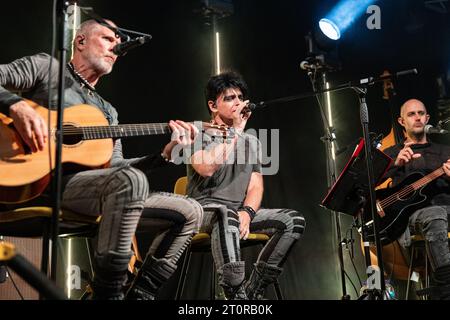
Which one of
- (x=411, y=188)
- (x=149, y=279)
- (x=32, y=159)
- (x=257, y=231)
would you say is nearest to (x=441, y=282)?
(x=411, y=188)

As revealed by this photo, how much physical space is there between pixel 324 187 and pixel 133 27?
2.10 metres

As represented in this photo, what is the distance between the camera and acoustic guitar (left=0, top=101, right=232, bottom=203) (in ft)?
7.23

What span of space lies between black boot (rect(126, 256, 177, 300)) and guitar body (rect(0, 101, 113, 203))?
0.48 metres

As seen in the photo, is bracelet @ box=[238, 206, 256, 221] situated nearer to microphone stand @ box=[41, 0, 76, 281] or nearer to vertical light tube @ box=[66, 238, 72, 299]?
vertical light tube @ box=[66, 238, 72, 299]

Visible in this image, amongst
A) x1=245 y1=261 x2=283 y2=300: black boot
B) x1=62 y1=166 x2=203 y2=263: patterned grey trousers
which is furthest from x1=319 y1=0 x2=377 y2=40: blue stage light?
x1=62 y1=166 x2=203 y2=263: patterned grey trousers

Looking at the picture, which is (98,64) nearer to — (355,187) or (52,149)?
(52,149)

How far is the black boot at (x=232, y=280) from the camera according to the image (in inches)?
106

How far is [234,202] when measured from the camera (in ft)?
11.0

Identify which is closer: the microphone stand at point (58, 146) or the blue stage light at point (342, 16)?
the microphone stand at point (58, 146)

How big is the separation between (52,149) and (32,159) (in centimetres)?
9

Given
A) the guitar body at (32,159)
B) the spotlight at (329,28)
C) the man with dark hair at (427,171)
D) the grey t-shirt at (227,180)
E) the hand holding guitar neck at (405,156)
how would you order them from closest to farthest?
1. the guitar body at (32,159)
2. the grey t-shirt at (227,180)
3. the man with dark hair at (427,171)
4. the hand holding guitar neck at (405,156)
5. the spotlight at (329,28)

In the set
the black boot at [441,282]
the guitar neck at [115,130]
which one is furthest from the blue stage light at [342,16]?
the guitar neck at [115,130]

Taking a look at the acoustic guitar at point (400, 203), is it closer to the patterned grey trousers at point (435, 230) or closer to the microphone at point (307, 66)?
the patterned grey trousers at point (435, 230)
